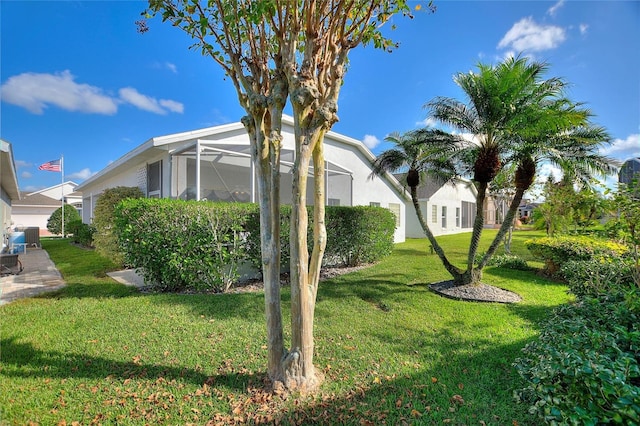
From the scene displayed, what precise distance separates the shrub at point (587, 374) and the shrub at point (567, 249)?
6.71m

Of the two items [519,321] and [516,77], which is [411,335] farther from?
[516,77]

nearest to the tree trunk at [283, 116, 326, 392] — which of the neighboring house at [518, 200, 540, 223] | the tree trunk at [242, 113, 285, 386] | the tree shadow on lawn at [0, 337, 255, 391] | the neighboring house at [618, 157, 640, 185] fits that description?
the tree trunk at [242, 113, 285, 386]

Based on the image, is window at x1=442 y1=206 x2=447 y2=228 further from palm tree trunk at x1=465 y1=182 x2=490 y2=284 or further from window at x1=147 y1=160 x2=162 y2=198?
window at x1=147 y1=160 x2=162 y2=198

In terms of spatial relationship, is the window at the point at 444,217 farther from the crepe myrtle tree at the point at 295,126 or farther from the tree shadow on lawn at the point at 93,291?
the crepe myrtle tree at the point at 295,126

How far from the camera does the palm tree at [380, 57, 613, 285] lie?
22.6 feet

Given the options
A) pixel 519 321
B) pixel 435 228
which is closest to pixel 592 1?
pixel 519 321

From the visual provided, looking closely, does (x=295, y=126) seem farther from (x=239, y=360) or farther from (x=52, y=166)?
(x=52, y=166)

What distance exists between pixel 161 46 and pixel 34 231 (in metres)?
17.1

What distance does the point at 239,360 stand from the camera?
3.82 meters

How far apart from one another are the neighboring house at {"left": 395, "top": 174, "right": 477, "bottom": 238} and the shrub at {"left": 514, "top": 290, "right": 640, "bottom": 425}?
1680cm

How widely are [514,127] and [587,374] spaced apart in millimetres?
6514

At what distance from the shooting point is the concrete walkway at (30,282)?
6854mm

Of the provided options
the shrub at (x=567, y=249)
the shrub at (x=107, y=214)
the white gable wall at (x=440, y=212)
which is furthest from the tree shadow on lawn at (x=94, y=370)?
the white gable wall at (x=440, y=212)

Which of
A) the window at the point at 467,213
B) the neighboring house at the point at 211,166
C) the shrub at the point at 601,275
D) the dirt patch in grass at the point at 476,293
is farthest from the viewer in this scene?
the window at the point at 467,213
